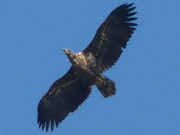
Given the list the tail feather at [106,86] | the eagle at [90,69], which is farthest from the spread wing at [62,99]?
the tail feather at [106,86]

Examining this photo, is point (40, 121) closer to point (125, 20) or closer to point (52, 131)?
point (52, 131)

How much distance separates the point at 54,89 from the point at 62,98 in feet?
1.80

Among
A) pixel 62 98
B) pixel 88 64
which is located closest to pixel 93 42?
pixel 88 64

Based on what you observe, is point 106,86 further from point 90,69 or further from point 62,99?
point 62,99

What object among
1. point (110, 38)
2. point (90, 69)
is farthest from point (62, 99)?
point (110, 38)

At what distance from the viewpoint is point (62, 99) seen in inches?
1300

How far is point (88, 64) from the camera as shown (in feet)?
104

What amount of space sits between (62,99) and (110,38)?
3.53m

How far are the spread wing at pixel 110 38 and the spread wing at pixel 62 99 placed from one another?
1.21 m

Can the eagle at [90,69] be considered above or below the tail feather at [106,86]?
above

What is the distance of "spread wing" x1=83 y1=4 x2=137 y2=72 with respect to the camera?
31.8m

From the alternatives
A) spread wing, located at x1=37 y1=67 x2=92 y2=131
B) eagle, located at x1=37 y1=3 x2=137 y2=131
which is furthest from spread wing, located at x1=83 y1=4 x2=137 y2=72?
spread wing, located at x1=37 y1=67 x2=92 y2=131

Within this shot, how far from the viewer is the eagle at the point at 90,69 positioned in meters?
31.6

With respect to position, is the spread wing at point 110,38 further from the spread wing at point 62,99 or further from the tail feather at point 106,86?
the spread wing at point 62,99
